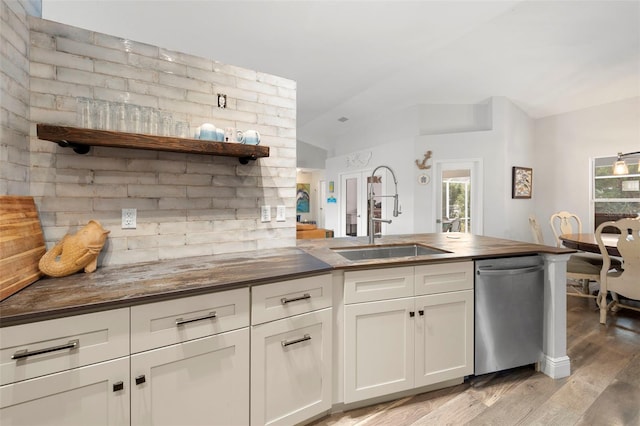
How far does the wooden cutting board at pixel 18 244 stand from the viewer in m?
1.16

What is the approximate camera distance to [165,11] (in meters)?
2.55

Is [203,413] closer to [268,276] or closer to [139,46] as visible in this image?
[268,276]

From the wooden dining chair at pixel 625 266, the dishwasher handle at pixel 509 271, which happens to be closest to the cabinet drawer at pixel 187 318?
the dishwasher handle at pixel 509 271

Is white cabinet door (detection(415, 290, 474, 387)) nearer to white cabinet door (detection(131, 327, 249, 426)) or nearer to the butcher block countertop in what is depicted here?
the butcher block countertop

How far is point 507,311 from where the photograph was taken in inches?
78.8

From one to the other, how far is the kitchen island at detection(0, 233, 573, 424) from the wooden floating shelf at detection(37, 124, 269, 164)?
65 cm

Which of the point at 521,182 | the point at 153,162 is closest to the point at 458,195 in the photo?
the point at 521,182

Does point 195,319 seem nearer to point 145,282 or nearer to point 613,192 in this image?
point 145,282

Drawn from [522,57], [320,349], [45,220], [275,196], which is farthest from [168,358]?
[522,57]

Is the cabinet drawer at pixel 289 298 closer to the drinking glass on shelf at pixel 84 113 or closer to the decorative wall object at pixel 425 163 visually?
the drinking glass on shelf at pixel 84 113

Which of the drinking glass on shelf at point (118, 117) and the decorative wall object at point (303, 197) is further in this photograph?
the decorative wall object at point (303, 197)

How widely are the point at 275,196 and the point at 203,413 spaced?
137 centimetres

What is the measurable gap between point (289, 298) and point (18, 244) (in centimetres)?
120

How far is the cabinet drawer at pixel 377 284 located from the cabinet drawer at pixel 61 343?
3.52 ft
